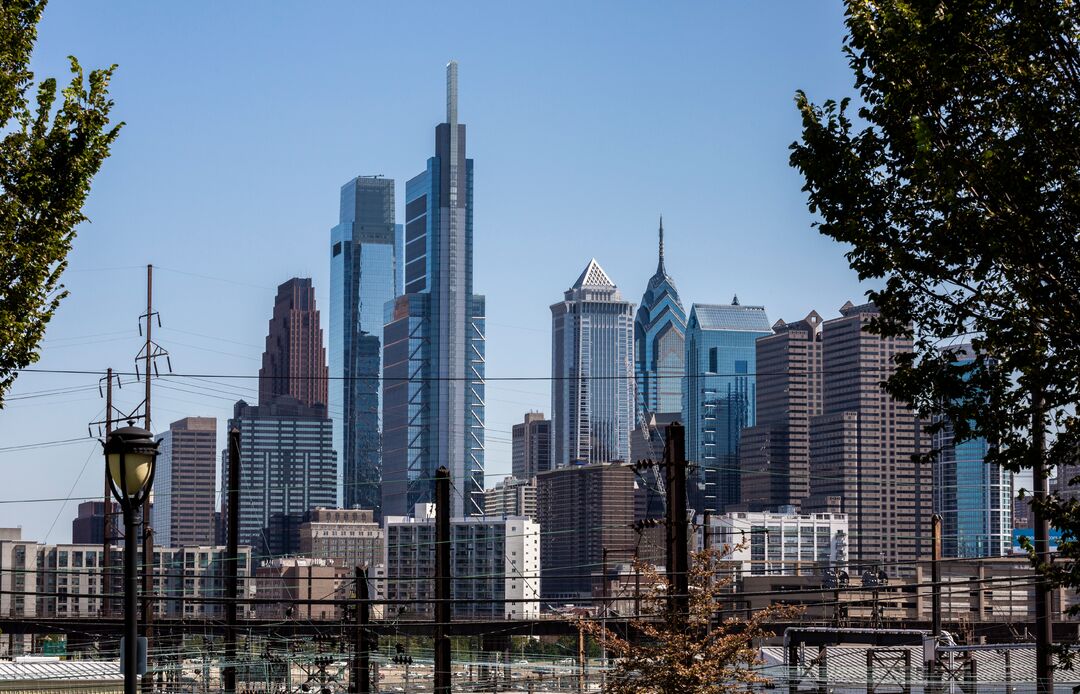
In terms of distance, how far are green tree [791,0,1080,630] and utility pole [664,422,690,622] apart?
481 inches

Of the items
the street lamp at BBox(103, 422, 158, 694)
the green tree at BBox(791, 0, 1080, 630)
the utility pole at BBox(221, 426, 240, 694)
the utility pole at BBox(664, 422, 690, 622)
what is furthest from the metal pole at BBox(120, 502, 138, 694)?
the utility pole at BBox(221, 426, 240, 694)

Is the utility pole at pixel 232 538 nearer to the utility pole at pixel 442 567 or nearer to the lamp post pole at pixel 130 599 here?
the utility pole at pixel 442 567

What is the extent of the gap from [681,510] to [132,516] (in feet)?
52.8

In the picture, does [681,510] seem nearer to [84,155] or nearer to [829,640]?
[84,155]

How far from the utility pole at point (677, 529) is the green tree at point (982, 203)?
40.1 ft

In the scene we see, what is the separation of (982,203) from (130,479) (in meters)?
11.7

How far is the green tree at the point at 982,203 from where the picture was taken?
1980 centimetres

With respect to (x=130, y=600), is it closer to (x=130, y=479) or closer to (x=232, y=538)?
(x=130, y=479)

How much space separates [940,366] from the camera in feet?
67.3

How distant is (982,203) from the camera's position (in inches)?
786

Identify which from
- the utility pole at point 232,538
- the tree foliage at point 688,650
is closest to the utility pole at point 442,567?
the tree foliage at point 688,650

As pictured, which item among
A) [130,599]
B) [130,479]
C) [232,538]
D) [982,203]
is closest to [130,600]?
[130,599]

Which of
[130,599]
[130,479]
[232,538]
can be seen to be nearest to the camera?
[130,599]

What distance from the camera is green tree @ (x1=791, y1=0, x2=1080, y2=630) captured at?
65.0 feet
